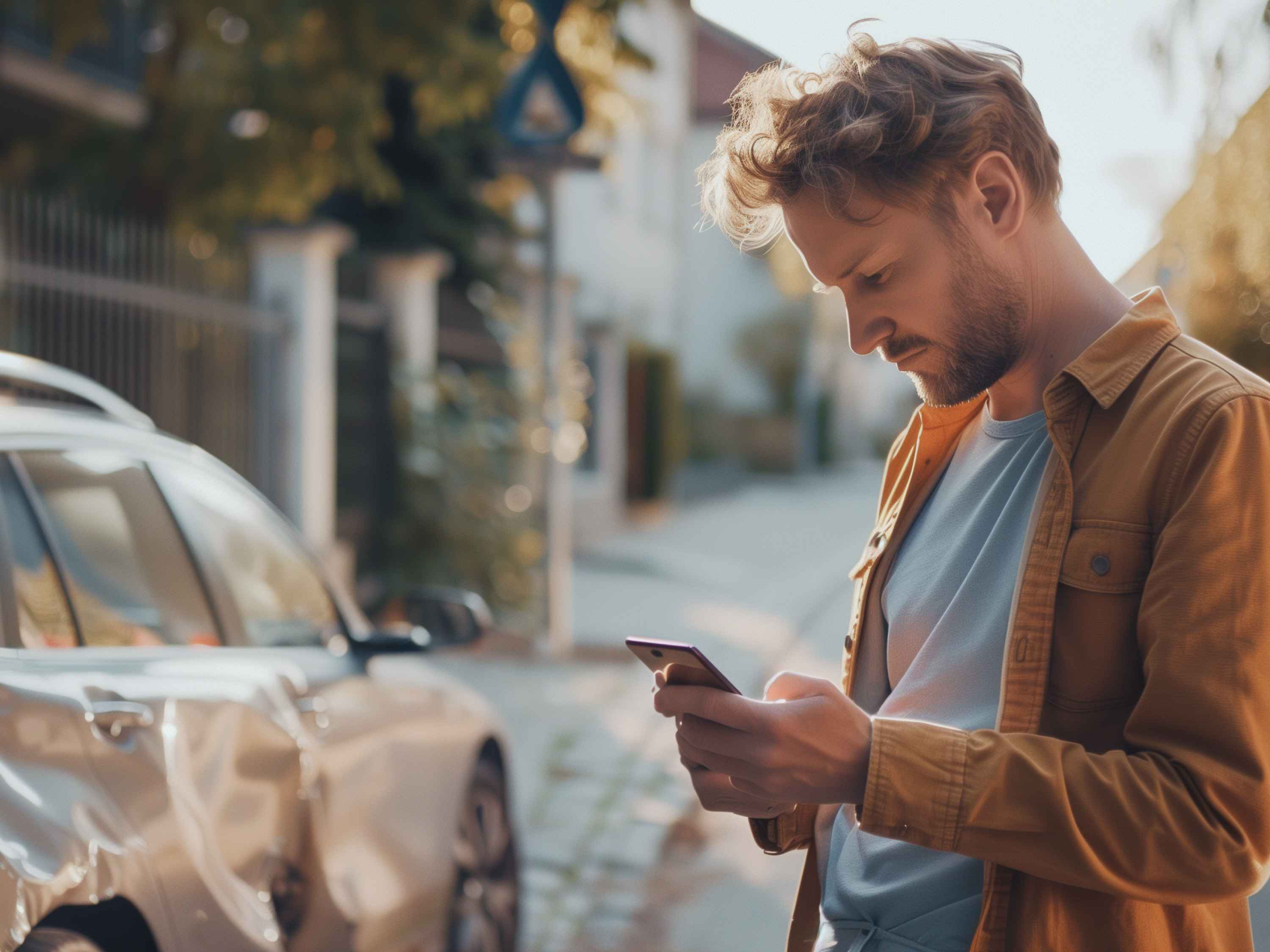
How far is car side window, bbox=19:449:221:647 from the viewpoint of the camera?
2.72m

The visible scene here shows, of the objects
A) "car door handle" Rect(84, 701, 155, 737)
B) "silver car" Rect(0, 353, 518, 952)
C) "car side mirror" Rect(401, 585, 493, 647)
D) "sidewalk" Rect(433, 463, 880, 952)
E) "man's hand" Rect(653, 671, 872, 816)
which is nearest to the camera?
"man's hand" Rect(653, 671, 872, 816)

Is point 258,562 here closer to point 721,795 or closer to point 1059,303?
point 721,795

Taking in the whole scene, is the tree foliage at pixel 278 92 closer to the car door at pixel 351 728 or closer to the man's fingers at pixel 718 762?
the car door at pixel 351 728

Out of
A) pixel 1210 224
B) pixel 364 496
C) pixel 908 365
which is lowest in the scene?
pixel 364 496

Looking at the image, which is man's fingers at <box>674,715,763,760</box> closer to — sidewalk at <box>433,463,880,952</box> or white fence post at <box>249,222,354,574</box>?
sidewalk at <box>433,463,880,952</box>

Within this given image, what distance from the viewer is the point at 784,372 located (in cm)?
3359

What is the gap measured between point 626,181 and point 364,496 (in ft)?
38.0

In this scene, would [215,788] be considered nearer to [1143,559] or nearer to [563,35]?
[1143,559]

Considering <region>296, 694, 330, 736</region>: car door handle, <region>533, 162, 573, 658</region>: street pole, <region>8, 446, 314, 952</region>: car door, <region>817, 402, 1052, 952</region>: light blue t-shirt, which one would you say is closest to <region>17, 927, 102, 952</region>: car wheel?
<region>8, 446, 314, 952</region>: car door

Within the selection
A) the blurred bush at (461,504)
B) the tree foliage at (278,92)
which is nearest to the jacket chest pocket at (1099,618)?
the tree foliage at (278,92)

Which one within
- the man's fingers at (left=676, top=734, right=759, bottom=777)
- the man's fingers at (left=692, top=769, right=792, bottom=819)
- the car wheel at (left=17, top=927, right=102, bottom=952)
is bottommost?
the car wheel at (left=17, top=927, right=102, bottom=952)

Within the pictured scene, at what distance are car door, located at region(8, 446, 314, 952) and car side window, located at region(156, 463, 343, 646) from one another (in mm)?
119

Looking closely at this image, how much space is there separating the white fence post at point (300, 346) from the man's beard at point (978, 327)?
332 inches

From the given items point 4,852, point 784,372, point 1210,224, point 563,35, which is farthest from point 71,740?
point 784,372
